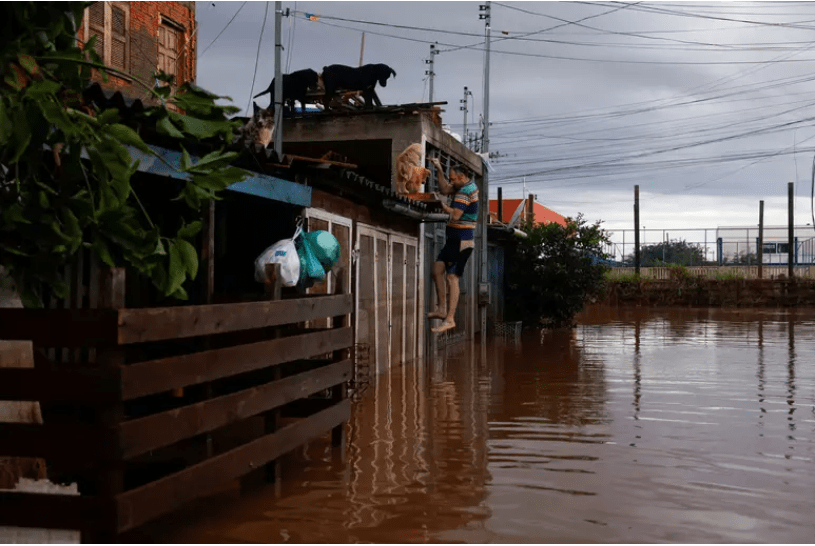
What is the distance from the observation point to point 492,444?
8.35 meters

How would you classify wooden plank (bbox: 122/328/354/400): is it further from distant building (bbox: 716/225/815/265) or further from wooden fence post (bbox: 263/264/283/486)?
distant building (bbox: 716/225/815/265)

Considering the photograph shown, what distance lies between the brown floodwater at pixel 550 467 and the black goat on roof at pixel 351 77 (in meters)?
6.82

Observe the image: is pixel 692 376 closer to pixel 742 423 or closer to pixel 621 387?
pixel 621 387

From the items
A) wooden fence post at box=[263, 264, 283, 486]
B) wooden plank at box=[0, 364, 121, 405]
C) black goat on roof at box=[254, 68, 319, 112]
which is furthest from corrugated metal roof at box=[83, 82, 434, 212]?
black goat on roof at box=[254, 68, 319, 112]

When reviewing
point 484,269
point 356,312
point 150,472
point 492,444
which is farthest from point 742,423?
point 484,269

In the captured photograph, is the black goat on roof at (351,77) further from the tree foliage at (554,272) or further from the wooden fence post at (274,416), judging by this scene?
the wooden fence post at (274,416)

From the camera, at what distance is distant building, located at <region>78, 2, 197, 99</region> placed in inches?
524

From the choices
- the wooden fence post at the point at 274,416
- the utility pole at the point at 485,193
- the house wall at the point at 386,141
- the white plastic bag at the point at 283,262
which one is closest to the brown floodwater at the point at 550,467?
the wooden fence post at the point at 274,416

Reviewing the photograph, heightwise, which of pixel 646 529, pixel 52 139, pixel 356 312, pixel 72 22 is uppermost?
pixel 72 22

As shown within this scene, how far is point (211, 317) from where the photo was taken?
5.30 meters

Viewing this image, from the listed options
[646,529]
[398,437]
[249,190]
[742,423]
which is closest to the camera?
[646,529]

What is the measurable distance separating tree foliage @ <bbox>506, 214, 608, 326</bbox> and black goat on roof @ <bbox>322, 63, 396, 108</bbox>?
32.6 feet

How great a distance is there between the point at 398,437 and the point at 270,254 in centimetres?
241

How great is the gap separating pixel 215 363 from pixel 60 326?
1.12m
